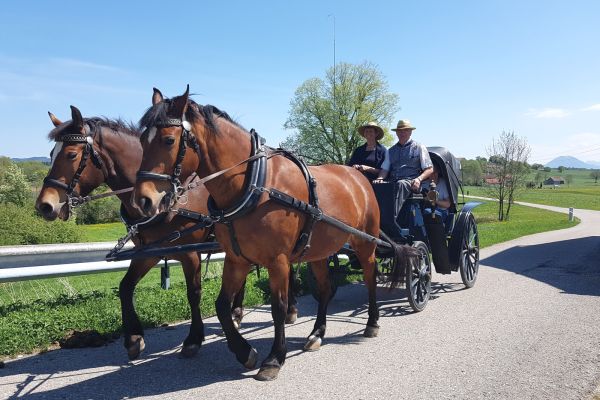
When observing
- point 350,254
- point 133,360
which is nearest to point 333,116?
point 350,254

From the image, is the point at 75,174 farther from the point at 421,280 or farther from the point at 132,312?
the point at 421,280

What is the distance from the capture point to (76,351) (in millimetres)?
4805

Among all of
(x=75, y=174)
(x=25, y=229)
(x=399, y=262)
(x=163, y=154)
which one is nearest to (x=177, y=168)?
(x=163, y=154)

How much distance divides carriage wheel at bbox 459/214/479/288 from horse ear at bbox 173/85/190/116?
5502 mm

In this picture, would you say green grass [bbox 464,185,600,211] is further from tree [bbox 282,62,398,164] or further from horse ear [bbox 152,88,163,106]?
horse ear [bbox 152,88,163,106]

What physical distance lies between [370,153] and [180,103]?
381cm

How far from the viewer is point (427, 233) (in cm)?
724

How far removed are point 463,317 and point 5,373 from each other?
16.7 feet

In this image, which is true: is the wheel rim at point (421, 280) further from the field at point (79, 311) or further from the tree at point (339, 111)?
the tree at point (339, 111)

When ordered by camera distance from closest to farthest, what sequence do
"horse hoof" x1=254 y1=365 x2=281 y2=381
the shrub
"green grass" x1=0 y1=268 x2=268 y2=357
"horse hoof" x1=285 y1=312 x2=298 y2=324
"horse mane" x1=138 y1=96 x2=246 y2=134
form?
"horse mane" x1=138 y1=96 x2=246 y2=134 → "horse hoof" x1=254 y1=365 x2=281 y2=381 → "green grass" x1=0 y1=268 x2=268 y2=357 → "horse hoof" x1=285 y1=312 x2=298 y2=324 → the shrub

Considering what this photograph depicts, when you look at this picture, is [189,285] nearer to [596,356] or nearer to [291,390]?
[291,390]

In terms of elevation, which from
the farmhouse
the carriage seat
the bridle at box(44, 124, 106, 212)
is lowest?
the farmhouse

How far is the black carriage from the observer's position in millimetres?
6477

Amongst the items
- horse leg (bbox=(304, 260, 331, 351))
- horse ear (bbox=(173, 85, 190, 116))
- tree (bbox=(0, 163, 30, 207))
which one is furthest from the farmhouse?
horse ear (bbox=(173, 85, 190, 116))
